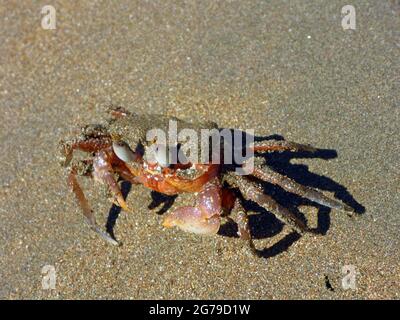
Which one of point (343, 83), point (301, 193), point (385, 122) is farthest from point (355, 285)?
point (343, 83)

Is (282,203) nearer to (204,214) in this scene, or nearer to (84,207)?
(204,214)

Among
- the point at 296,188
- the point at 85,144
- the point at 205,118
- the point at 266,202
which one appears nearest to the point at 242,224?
the point at 266,202

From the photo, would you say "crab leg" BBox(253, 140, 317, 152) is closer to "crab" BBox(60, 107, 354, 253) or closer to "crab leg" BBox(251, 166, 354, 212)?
"crab" BBox(60, 107, 354, 253)

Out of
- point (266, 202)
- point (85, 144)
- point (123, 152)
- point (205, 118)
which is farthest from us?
point (205, 118)

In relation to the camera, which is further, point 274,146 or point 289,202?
point 289,202

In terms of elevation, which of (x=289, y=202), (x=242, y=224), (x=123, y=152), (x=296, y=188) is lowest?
(x=242, y=224)

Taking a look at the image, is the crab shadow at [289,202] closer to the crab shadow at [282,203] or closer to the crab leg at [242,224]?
the crab shadow at [282,203]
